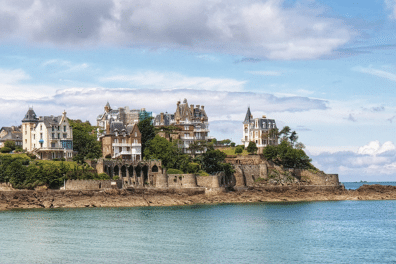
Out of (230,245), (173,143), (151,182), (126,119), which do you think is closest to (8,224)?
(230,245)

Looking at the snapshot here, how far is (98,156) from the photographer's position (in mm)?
86750

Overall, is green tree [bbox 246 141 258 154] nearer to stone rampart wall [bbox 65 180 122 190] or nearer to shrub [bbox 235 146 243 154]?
shrub [bbox 235 146 243 154]

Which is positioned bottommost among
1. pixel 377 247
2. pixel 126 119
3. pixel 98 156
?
pixel 377 247

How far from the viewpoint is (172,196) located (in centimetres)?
7712

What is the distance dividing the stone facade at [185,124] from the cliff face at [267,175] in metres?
7.10

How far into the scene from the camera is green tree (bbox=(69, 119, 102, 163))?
280 ft

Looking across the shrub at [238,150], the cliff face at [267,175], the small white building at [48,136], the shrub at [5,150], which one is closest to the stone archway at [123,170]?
the small white building at [48,136]

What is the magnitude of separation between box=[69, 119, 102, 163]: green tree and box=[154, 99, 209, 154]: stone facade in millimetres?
10595

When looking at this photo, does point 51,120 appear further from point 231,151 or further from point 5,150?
point 231,151

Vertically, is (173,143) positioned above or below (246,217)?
above

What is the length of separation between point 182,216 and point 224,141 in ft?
151

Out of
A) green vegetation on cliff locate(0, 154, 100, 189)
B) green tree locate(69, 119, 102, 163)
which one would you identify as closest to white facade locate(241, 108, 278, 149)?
green tree locate(69, 119, 102, 163)

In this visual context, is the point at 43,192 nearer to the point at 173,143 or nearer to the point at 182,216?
the point at 182,216

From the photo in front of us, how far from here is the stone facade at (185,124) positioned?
318ft
